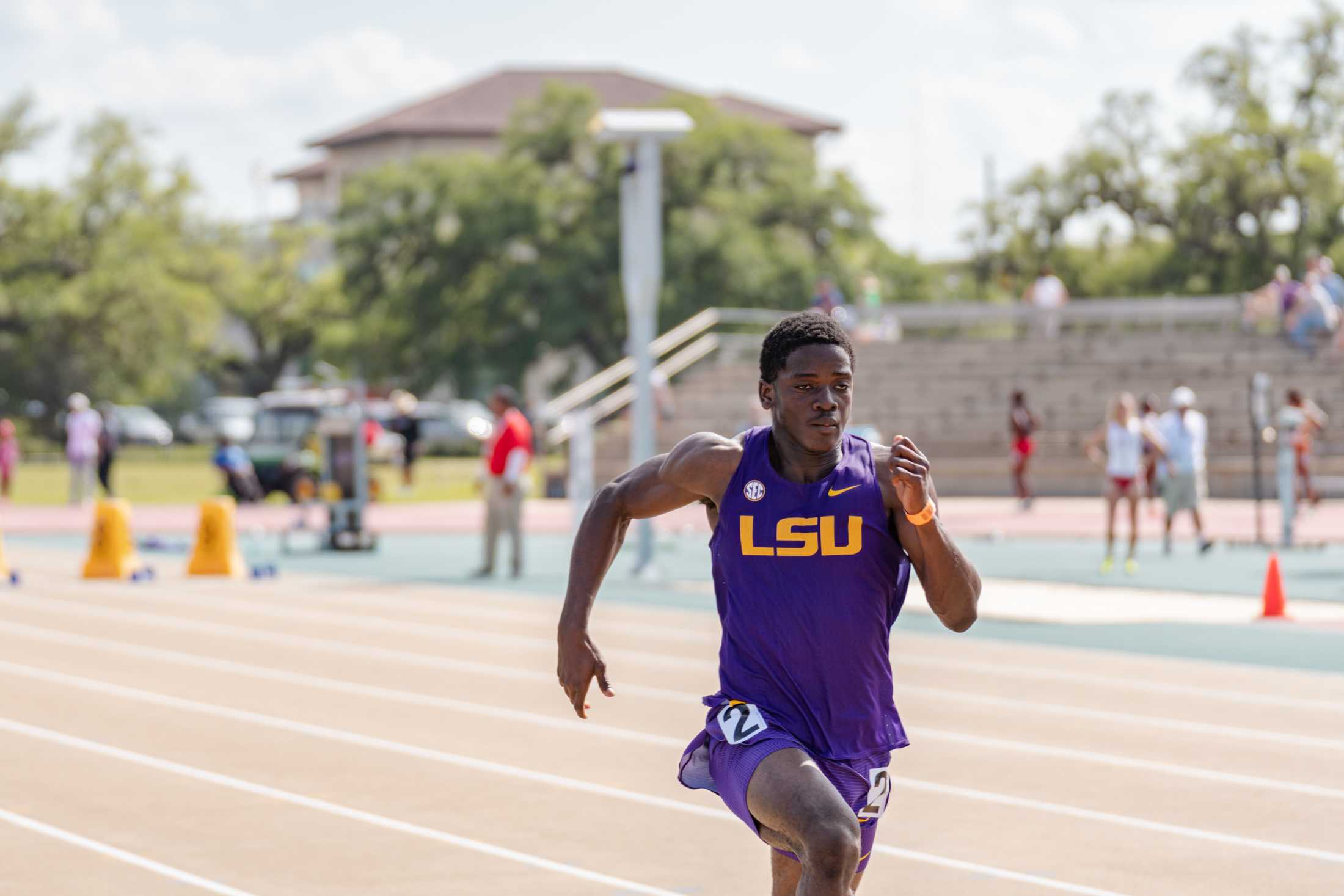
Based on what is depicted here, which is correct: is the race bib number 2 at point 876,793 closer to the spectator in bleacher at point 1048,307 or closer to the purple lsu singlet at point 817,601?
the purple lsu singlet at point 817,601

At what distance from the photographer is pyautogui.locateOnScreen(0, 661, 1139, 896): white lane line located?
24.0ft

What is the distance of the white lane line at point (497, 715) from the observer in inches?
312

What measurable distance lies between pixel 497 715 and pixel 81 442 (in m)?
25.1

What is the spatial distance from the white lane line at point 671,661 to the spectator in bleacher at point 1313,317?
83.8 ft

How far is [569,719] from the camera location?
442 inches

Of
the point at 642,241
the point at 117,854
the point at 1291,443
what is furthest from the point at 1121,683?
the point at 1291,443

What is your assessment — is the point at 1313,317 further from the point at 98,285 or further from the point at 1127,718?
the point at 98,285

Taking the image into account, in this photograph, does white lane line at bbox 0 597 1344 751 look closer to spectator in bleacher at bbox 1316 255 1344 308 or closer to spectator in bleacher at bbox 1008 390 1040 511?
spectator in bleacher at bbox 1008 390 1040 511

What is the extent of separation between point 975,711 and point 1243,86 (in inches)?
2195

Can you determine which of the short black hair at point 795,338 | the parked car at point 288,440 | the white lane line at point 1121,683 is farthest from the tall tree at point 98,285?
the short black hair at point 795,338

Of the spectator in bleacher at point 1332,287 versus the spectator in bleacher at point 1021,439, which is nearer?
the spectator in bleacher at point 1021,439

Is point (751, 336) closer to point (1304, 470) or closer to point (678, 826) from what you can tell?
point (1304, 470)

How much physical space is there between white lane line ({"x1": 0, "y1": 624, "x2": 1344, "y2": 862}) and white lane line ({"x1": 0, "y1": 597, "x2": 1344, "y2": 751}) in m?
1.97

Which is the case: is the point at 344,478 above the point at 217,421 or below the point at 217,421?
below
